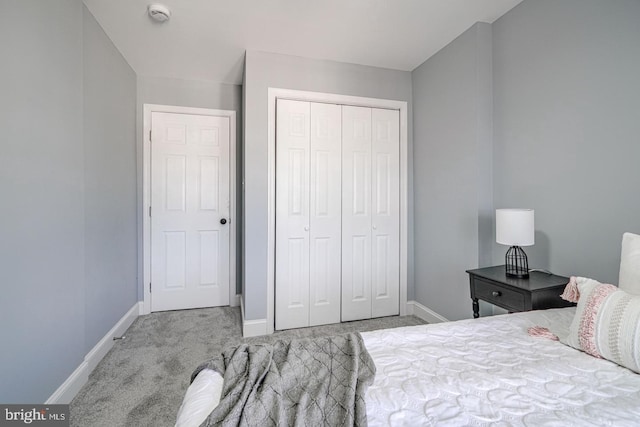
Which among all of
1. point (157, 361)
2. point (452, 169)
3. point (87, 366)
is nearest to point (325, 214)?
point (452, 169)

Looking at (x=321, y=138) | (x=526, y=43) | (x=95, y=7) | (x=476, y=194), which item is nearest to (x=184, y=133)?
(x=95, y=7)

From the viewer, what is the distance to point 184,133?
10.3 ft

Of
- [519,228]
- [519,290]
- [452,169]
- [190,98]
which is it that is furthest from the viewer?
[190,98]

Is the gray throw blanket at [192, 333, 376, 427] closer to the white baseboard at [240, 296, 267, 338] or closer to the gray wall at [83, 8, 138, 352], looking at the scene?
the white baseboard at [240, 296, 267, 338]

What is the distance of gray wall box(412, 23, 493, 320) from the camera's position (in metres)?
2.24

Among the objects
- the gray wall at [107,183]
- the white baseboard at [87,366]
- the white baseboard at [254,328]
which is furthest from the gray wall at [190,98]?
the white baseboard at [254,328]

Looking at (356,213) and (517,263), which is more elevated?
(356,213)

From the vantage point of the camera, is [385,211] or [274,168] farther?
[385,211]

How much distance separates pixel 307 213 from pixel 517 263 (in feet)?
5.55

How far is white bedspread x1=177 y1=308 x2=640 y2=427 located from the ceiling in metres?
2.13

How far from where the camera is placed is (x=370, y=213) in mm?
2881

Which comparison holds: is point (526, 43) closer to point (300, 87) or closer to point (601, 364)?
point (300, 87)

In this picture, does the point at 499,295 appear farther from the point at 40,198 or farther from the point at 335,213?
the point at 40,198

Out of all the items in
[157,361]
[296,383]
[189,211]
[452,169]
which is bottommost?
[157,361]
